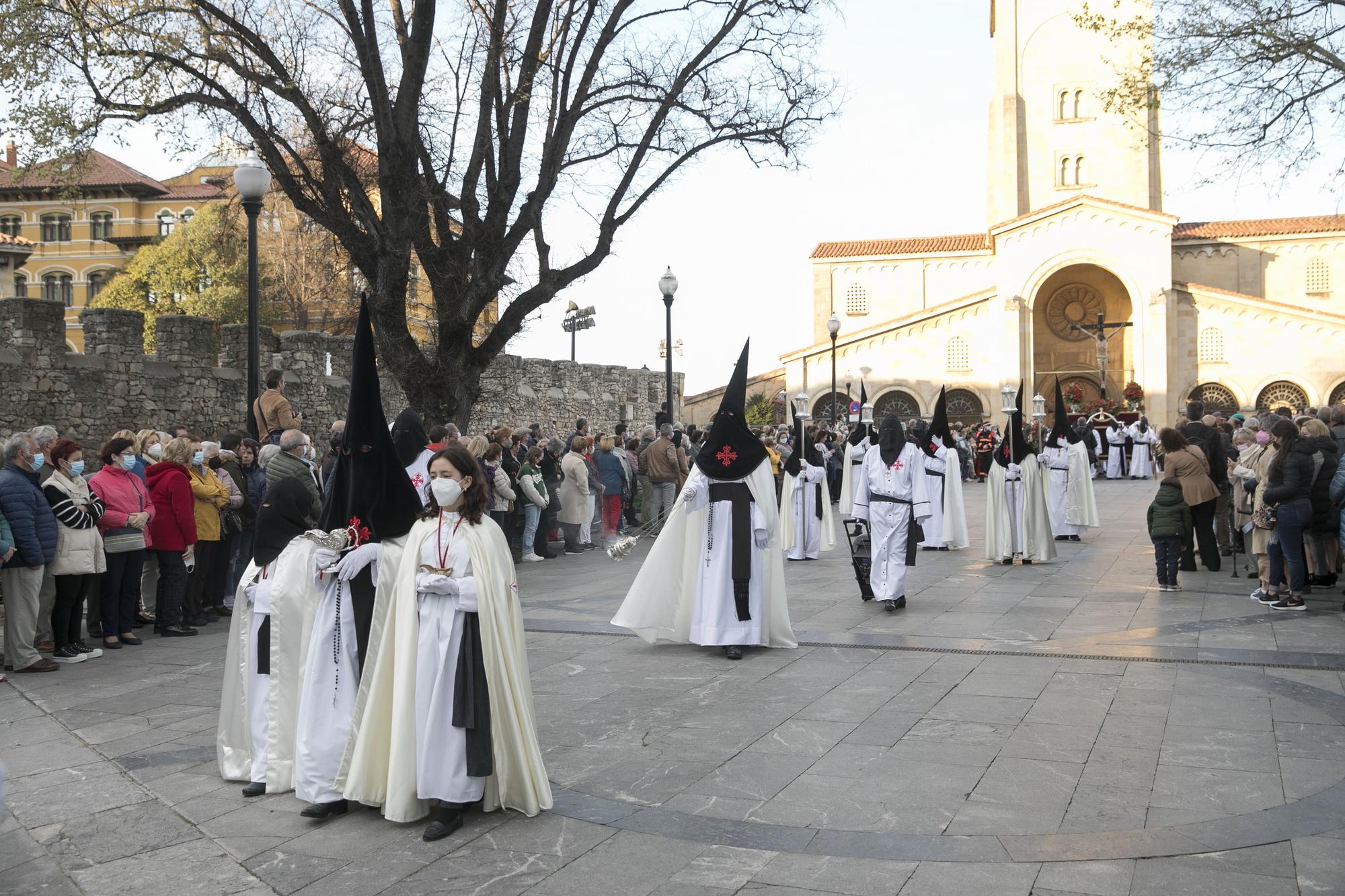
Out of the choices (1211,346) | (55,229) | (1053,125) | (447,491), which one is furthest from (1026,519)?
(55,229)

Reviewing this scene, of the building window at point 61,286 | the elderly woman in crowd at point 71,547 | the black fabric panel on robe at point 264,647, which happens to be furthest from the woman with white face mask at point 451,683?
the building window at point 61,286

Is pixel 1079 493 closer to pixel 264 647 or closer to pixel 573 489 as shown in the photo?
pixel 573 489

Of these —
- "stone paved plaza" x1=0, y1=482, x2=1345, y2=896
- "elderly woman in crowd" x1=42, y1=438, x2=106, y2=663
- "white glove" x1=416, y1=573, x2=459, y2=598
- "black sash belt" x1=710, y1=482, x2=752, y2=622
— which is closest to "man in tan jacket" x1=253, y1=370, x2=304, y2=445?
"elderly woman in crowd" x1=42, y1=438, x2=106, y2=663

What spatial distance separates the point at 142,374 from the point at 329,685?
14703mm

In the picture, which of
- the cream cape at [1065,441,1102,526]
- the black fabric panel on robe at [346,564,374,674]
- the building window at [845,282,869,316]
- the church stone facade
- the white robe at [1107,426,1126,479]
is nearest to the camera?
the black fabric panel on robe at [346,564,374,674]

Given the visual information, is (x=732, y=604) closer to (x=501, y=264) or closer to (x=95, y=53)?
(x=501, y=264)

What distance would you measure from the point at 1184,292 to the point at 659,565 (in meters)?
46.1

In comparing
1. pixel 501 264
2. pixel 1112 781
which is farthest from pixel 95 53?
pixel 1112 781

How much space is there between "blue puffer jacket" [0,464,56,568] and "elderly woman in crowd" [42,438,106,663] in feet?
0.61

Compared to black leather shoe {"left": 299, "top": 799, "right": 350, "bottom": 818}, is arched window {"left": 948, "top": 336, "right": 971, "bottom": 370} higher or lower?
higher

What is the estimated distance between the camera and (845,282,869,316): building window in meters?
57.6

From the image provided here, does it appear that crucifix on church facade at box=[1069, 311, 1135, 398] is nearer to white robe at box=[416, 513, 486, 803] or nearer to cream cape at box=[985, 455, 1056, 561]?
cream cape at box=[985, 455, 1056, 561]

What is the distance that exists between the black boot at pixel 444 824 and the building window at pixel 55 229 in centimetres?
6446

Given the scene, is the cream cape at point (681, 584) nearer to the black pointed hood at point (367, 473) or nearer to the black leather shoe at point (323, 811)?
the black pointed hood at point (367, 473)
